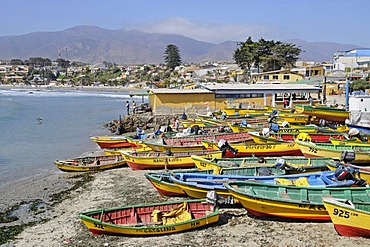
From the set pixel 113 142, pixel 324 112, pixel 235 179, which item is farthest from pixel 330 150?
pixel 113 142

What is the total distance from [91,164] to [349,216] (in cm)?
1539

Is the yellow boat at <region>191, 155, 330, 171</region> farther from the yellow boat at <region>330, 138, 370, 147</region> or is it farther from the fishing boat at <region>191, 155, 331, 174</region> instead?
the yellow boat at <region>330, 138, 370, 147</region>

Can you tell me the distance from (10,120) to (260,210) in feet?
159

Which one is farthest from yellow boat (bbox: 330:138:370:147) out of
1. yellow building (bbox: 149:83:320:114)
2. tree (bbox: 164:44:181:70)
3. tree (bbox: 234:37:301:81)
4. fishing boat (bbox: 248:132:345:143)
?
tree (bbox: 164:44:181:70)

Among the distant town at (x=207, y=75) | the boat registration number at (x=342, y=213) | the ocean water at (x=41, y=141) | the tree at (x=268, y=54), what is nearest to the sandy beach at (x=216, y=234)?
the boat registration number at (x=342, y=213)

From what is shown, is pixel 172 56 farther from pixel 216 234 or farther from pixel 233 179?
pixel 216 234

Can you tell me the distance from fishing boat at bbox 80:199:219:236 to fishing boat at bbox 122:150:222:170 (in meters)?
6.49

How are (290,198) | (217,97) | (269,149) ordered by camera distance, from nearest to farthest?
1. (290,198)
2. (269,149)
3. (217,97)

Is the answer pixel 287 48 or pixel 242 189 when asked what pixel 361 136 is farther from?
pixel 287 48

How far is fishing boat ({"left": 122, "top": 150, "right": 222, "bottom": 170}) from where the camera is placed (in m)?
20.5

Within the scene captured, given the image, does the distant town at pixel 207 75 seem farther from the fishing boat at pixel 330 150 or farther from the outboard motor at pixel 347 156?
the outboard motor at pixel 347 156

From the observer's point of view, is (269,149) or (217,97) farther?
(217,97)

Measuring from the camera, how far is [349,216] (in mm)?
11750

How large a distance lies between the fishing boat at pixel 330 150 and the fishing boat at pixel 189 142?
15.4 feet
